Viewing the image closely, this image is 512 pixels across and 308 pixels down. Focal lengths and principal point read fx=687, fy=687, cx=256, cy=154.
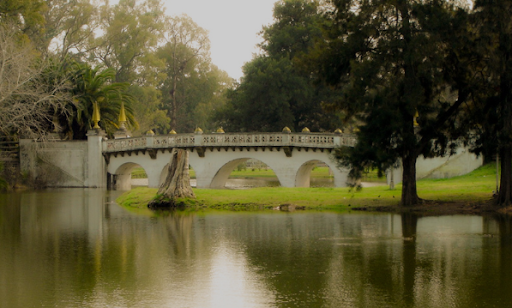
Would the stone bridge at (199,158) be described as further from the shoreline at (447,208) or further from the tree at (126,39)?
the tree at (126,39)

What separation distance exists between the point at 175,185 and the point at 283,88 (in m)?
29.7

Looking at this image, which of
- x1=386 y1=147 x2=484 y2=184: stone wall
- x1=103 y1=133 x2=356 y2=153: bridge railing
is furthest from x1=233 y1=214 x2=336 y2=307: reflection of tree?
x1=386 y1=147 x2=484 y2=184: stone wall

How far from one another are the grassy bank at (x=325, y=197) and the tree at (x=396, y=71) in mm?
2091

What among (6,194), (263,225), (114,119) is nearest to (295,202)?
(263,225)

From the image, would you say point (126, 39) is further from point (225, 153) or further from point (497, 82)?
point (497, 82)

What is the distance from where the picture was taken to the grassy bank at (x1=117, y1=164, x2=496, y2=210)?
2630 centimetres

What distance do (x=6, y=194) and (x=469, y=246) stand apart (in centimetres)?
2837

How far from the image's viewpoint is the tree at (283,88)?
5522 cm

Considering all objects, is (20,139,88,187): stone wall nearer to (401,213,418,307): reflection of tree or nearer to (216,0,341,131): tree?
(216,0,341,131): tree

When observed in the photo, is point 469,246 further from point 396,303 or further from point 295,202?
point 295,202

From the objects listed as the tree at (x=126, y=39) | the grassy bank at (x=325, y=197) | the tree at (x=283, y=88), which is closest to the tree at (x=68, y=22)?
the tree at (x=126, y=39)

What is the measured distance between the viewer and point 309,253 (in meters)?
16.2

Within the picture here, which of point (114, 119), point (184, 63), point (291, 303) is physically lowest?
point (291, 303)

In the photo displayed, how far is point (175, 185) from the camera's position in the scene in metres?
27.2
